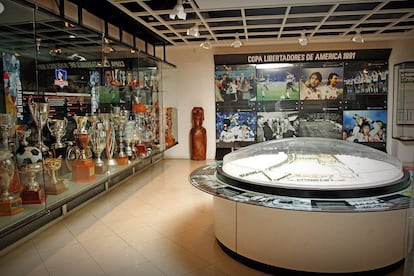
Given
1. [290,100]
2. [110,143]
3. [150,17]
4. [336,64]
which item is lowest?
[110,143]

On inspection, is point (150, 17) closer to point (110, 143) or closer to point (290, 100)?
point (110, 143)

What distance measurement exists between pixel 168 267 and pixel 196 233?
2.66ft

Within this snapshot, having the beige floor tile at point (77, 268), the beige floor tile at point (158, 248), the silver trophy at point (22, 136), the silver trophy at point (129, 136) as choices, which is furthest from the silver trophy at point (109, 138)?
the beige floor tile at point (77, 268)

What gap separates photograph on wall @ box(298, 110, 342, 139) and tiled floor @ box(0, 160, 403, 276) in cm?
422

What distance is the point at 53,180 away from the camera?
12.5 feet

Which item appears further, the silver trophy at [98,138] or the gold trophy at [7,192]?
the silver trophy at [98,138]

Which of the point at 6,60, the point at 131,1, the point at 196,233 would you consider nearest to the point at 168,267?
the point at 196,233

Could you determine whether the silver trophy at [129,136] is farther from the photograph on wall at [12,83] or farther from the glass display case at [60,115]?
the photograph on wall at [12,83]

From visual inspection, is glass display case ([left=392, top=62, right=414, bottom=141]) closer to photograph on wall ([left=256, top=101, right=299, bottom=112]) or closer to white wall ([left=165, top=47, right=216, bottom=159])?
photograph on wall ([left=256, top=101, right=299, bottom=112])

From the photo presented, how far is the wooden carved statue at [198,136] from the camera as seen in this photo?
28.2ft

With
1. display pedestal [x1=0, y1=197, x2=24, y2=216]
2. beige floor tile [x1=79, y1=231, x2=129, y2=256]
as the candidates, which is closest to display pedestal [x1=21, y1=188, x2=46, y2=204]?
display pedestal [x1=0, y1=197, x2=24, y2=216]

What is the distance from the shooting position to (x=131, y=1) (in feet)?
15.4

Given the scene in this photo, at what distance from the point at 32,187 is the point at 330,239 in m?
2.99

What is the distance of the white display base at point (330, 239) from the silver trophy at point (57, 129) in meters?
2.74
